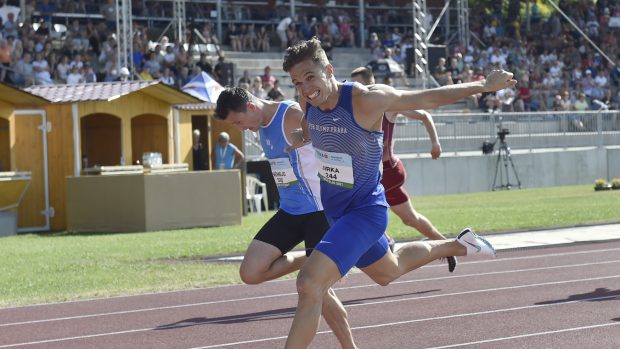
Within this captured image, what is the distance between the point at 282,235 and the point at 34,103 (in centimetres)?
1665

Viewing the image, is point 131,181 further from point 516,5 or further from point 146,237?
point 516,5

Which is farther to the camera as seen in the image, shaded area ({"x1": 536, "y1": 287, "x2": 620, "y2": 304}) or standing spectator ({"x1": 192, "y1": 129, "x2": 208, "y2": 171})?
standing spectator ({"x1": 192, "y1": 129, "x2": 208, "y2": 171})

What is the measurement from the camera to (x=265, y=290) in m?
12.9

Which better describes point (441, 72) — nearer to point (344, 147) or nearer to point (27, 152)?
point (27, 152)

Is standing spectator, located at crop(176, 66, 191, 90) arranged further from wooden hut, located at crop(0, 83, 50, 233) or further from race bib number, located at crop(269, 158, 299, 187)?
race bib number, located at crop(269, 158, 299, 187)

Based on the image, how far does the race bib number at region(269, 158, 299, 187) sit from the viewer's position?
889cm

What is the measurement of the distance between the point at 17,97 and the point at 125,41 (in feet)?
21.0

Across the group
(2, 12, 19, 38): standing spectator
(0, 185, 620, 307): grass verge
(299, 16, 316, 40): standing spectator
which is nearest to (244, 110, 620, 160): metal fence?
(0, 185, 620, 307): grass verge

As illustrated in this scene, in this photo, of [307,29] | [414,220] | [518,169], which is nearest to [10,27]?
[307,29]

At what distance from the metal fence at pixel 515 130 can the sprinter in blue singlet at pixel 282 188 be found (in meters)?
22.0

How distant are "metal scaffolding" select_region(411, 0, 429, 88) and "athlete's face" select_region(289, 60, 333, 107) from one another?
29789mm

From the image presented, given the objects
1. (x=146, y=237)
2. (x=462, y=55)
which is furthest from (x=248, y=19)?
(x=146, y=237)

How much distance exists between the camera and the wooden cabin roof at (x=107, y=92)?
24.5m

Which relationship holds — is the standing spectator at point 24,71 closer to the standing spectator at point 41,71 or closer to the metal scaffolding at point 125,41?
the standing spectator at point 41,71
